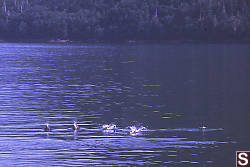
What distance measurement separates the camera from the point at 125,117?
49500 millimetres

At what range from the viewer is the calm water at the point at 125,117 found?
1369 inches

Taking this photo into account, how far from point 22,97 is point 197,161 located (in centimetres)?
3275

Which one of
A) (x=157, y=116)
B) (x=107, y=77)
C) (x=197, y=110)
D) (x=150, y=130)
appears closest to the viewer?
(x=150, y=130)

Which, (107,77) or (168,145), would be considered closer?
(168,145)

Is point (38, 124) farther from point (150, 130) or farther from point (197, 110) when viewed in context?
point (197, 110)

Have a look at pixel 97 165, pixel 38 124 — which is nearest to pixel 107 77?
pixel 38 124

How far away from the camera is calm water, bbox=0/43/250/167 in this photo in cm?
3478

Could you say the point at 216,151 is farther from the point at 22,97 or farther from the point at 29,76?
the point at 29,76

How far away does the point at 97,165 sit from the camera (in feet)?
107

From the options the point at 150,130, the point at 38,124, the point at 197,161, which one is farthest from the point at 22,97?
the point at 197,161

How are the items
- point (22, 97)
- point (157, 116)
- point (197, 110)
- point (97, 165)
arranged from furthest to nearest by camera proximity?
1. point (22, 97)
2. point (197, 110)
3. point (157, 116)
4. point (97, 165)

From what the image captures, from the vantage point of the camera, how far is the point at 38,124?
4512 cm

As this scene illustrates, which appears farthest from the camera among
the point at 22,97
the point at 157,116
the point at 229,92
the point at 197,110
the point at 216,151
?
the point at 229,92

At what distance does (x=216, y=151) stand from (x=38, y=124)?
1530 centimetres
